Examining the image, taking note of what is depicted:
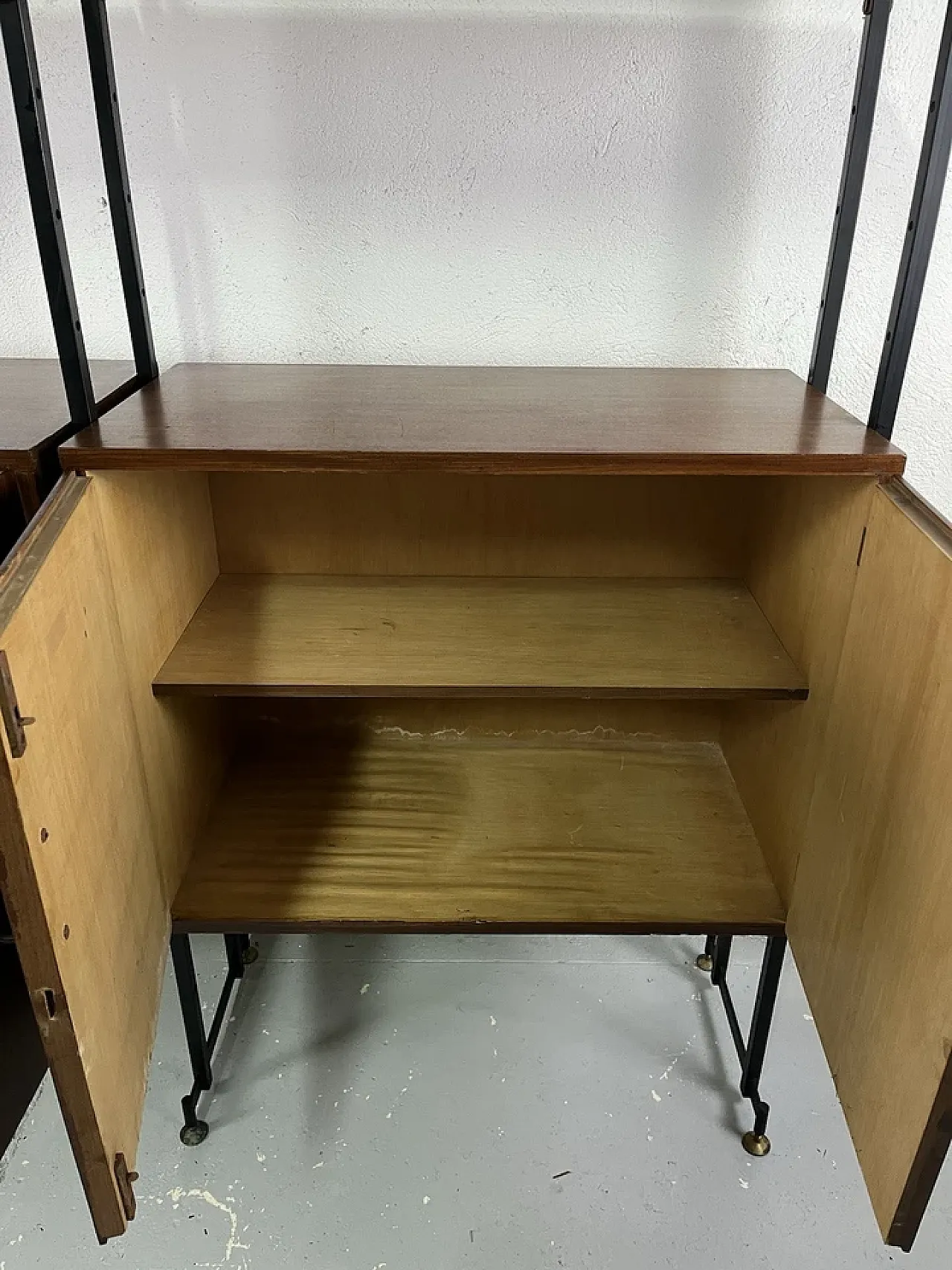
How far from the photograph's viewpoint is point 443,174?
51.4 inches

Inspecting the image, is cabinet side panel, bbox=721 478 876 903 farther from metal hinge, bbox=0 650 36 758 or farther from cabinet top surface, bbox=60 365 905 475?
metal hinge, bbox=0 650 36 758

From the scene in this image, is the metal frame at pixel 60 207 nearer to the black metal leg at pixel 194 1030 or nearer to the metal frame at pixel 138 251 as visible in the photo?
the metal frame at pixel 138 251

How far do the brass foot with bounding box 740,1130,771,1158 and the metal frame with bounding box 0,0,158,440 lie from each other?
4.43 ft

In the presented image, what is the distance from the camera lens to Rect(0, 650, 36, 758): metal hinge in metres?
0.70

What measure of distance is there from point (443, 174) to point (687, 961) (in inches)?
54.8

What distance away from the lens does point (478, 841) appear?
1.36 meters

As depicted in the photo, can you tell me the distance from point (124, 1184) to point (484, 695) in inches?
24.9

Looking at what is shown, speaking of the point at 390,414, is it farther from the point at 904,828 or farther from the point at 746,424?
the point at 904,828

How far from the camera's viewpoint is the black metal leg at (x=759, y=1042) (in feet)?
4.22

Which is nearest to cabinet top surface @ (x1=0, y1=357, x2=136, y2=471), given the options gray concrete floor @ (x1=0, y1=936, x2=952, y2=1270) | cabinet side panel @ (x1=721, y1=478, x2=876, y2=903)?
cabinet side panel @ (x1=721, y1=478, x2=876, y2=903)

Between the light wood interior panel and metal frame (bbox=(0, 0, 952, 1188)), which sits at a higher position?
metal frame (bbox=(0, 0, 952, 1188))

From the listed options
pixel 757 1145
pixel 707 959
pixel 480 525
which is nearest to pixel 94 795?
pixel 480 525

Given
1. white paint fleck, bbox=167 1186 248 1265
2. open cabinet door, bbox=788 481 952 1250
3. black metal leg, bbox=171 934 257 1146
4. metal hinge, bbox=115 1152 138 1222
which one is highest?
open cabinet door, bbox=788 481 952 1250

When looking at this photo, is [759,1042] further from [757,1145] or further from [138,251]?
[138,251]
